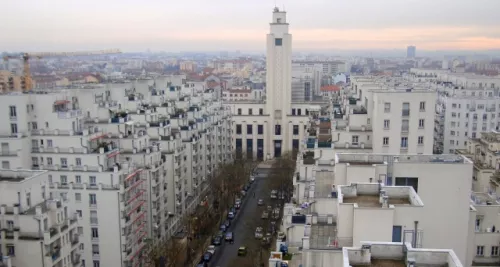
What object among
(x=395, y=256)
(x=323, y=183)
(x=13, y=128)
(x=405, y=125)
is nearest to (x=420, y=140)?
(x=405, y=125)

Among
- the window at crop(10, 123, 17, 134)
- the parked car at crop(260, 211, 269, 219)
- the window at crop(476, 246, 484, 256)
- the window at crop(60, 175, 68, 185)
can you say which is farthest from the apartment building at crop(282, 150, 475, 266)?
the parked car at crop(260, 211, 269, 219)

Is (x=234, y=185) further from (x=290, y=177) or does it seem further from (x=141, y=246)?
(x=141, y=246)

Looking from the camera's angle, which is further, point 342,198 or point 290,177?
point 290,177

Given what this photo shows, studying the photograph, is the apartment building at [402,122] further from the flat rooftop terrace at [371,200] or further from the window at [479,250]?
the flat rooftop terrace at [371,200]

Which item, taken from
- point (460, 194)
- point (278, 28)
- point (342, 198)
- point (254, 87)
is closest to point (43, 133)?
point (342, 198)

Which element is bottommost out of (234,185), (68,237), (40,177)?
(234,185)

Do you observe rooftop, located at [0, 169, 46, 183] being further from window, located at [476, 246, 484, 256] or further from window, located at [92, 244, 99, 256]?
window, located at [476, 246, 484, 256]
